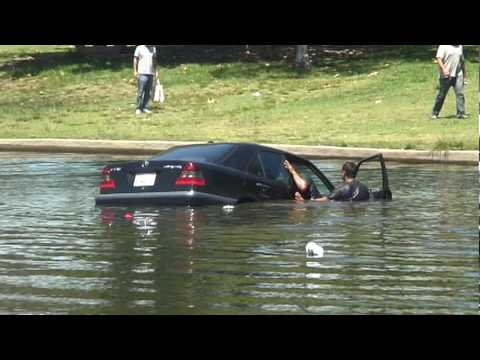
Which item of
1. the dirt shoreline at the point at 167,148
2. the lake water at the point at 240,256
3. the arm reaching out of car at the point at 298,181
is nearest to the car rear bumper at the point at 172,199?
the lake water at the point at 240,256

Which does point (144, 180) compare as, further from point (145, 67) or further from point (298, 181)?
point (145, 67)

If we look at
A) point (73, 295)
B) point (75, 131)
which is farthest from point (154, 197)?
point (75, 131)

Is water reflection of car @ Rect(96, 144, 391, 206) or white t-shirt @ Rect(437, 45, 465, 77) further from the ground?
white t-shirt @ Rect(437, 45, 465, 77)

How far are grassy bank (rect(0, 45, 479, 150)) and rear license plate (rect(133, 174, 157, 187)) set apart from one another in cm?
1033

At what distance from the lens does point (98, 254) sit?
12.8 m

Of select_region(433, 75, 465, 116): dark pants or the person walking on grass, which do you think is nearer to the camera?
select_region(433, 75, 465, 116): dark pants

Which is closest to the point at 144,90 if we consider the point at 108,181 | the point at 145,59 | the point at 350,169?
the point at 145,59

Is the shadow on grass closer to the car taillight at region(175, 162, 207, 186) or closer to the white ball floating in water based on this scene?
the car taillight at region(175, 162, 207, 186)

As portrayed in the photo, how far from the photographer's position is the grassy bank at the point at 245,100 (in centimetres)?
2924

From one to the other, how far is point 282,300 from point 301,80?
28858 mm

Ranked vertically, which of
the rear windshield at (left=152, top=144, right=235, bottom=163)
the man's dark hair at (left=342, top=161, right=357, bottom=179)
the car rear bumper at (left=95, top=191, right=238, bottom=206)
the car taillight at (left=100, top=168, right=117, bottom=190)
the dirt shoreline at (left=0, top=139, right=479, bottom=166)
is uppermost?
the rear windshield at (left=152, top=144, right=235, bottom=163)

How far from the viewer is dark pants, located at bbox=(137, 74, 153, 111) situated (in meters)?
32.8

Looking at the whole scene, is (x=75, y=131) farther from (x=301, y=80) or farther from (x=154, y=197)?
(x=154, y=197)

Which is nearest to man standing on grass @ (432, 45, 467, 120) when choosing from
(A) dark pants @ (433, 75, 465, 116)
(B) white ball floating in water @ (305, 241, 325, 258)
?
(A) dark pants @ (433, 75, 465, 116)
